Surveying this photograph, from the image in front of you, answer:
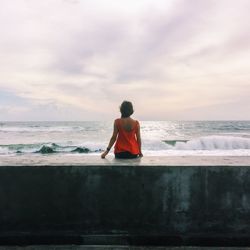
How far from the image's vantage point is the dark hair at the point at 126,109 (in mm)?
5258

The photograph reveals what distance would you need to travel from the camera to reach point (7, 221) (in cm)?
402

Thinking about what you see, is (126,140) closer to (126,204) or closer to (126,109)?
(126,109)

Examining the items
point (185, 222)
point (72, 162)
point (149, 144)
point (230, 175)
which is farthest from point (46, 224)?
point (149, 144)

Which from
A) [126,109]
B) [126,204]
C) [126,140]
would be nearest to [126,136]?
[126,140]

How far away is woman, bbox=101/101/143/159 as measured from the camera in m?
5.03

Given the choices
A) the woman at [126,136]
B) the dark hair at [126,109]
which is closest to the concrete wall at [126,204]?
the woman at [126,136]

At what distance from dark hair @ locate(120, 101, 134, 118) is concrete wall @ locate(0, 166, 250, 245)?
1.42 meters

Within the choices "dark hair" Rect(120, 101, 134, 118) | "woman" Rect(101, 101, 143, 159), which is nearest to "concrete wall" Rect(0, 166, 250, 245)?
"woman" Rect(101, 101, 143, 159)

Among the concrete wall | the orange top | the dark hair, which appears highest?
the dark hair

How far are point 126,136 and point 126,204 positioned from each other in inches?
54.1

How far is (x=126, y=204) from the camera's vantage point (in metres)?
4.01

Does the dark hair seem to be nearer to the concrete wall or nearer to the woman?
the woman

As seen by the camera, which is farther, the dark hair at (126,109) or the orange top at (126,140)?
the dark hair at (126,109)

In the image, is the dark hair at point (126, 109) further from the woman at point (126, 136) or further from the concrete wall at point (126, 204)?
the concrete wall at point (126, 204)
